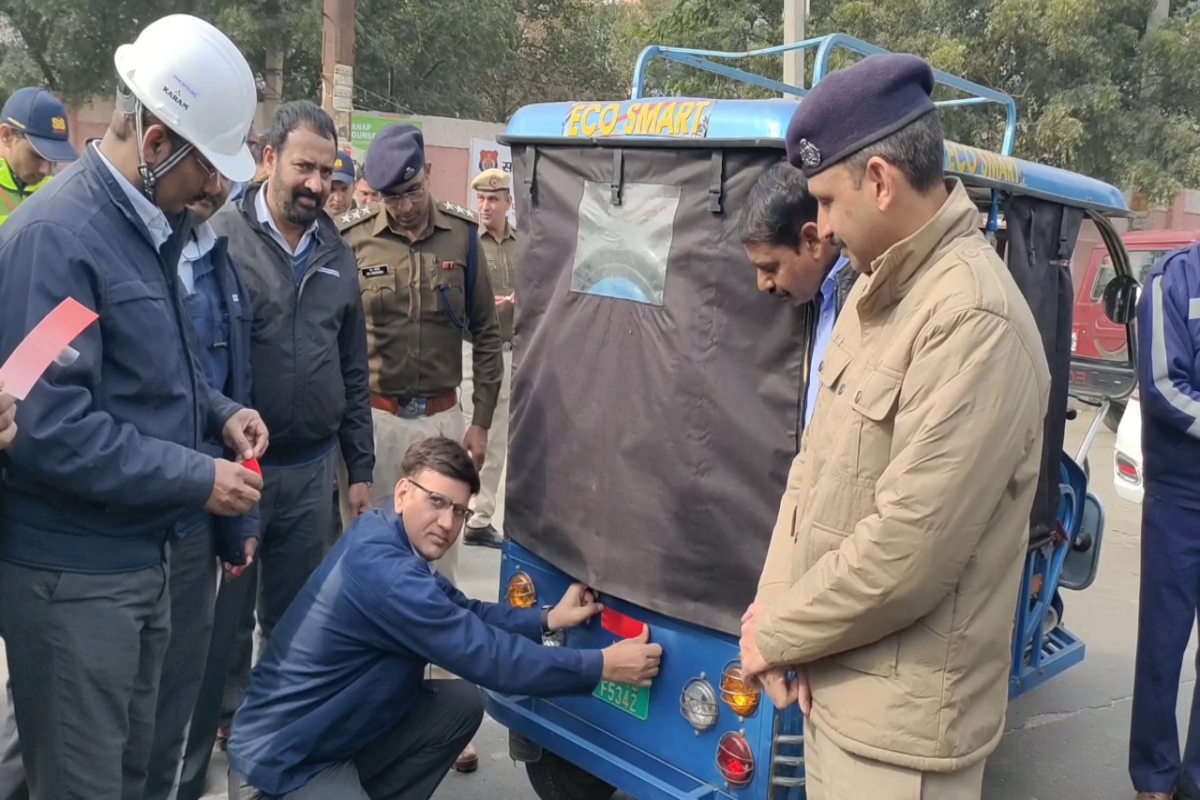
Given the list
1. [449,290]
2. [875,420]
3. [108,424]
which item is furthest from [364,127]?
[875,420]

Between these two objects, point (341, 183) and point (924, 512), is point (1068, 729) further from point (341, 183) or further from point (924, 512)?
point (341, 183)

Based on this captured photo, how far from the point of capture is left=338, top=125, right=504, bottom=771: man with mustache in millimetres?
4102

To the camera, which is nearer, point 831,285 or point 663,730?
point 831,285

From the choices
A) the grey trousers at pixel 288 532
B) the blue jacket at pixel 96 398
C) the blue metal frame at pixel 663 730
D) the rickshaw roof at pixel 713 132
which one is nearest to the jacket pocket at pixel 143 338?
the blue jacket at pixel 96 398

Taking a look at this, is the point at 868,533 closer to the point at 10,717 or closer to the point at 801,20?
the point at 10,717

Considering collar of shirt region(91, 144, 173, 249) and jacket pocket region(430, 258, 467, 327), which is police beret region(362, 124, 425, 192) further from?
collar of shirt region(91, 144, 173, 249)

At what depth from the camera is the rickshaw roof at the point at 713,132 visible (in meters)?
2.55

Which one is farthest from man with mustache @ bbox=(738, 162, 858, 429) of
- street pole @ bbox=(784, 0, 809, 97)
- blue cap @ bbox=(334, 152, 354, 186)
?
street pole @ bbox=(784, 0, 809, 97)

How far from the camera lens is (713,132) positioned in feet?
8.59

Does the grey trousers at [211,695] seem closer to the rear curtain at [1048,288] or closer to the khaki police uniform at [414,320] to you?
the khaki police uniform at [414,320]

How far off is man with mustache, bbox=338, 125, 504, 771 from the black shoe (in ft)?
7.08

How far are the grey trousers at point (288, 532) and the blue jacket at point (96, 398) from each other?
3.37 feet

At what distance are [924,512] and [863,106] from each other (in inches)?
27.2

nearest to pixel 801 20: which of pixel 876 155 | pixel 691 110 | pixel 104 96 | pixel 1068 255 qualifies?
pixel 1068 255
